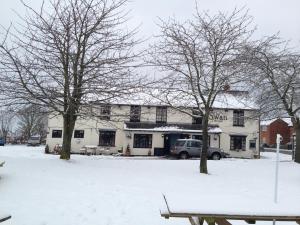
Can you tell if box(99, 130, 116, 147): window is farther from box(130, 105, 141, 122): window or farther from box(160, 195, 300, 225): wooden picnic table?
box(160, 195, 300, 225): wooden picnic table

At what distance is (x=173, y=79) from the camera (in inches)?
763

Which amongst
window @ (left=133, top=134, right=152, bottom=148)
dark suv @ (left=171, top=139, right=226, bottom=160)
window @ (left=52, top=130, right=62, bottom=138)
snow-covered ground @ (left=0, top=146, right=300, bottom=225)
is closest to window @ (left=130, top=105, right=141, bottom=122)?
window @ (left=133, top=134, right=152, bottom=148)

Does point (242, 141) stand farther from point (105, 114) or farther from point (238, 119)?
point (105, 114)

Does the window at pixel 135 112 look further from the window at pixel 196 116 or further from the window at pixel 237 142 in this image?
the window at pixel 237 142

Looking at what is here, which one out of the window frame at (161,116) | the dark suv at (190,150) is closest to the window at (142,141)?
the window frame at (161,116)

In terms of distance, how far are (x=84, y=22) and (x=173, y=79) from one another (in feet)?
15.8

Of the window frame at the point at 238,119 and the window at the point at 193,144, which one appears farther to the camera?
the window frame at the point at 238,119

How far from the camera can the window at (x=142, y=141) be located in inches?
1550

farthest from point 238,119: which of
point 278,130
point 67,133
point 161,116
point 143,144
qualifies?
point 278,130

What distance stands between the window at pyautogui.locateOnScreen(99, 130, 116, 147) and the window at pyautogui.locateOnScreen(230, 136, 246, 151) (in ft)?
38.4

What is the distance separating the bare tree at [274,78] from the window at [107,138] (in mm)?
18200

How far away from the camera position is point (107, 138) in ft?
131

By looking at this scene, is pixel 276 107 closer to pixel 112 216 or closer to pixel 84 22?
pixel 84 22

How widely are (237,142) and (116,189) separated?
31081 mm
